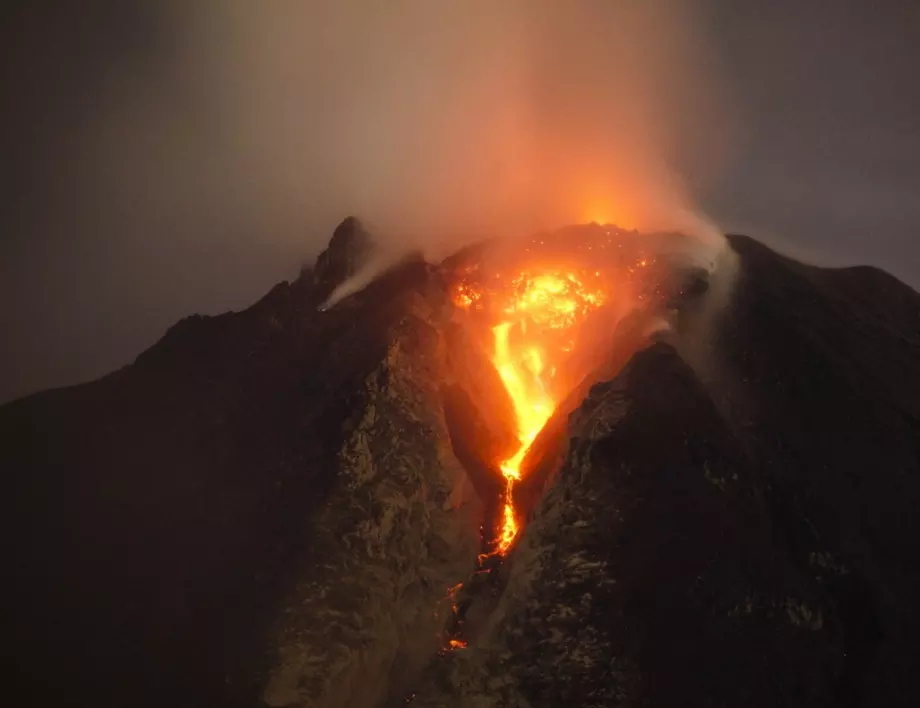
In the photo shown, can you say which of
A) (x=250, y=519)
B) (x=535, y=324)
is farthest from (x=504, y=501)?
(x=535, y=324)

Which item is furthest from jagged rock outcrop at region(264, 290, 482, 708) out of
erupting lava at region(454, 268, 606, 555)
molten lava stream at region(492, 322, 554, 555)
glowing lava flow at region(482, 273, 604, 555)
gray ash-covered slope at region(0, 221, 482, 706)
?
erupting lava at region(454, 268, 606, 555)

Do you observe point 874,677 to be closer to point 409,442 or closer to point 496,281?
point 409,442

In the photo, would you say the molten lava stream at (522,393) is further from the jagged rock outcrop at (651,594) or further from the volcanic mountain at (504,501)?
the jagged rock outcrop at (651,594)

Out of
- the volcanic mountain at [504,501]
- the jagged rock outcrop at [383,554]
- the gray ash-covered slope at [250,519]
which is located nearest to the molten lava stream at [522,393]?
the volcanic mountain at [504,501]

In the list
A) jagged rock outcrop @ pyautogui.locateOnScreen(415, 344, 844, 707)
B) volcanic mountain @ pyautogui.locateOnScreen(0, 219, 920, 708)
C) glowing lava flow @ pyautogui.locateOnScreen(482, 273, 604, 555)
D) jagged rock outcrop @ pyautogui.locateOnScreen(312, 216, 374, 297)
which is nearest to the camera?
jagged rock outcrop @ pyautogui.locateOnScreen(415, 344, 844, 707)

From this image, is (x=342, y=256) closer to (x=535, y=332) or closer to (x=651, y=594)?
(x=535, y=332)

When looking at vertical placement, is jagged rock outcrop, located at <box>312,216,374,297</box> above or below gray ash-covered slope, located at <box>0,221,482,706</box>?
above

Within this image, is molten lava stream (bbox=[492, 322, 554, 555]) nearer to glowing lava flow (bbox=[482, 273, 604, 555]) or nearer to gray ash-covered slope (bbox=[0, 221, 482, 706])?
glowing lava flow (bbox=[482, 273, 604, 555])
